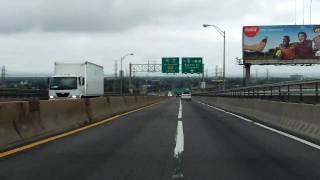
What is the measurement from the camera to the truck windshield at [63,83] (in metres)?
40.0

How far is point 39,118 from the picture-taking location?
1479cm

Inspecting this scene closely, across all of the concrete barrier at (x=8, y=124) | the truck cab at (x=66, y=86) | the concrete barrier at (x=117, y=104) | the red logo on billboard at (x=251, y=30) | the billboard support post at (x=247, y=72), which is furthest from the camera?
the billboard support post at (x=247, y=72)

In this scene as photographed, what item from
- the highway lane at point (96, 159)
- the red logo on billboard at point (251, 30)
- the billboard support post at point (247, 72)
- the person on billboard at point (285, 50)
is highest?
the red logo on billboard at point (251, 30)

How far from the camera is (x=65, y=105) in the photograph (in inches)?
696

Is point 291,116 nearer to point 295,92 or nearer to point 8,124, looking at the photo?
point 295,92

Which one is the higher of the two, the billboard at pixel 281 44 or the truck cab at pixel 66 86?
the billboard at pixel 281 44

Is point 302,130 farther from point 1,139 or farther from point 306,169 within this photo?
point 1,139

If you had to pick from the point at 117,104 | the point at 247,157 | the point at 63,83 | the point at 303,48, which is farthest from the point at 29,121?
the point at 303,48

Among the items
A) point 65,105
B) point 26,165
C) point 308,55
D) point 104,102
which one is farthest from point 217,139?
point 308,55

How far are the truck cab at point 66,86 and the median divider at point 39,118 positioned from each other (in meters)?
17.3

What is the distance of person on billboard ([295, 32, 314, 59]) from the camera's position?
71688mm

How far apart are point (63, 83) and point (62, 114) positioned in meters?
23.3

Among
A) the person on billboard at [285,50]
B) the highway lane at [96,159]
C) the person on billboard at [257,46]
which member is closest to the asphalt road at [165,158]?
the highway lane at [96,159]

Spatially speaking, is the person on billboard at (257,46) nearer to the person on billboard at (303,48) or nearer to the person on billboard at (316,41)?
the person on billboard at (303,48)
